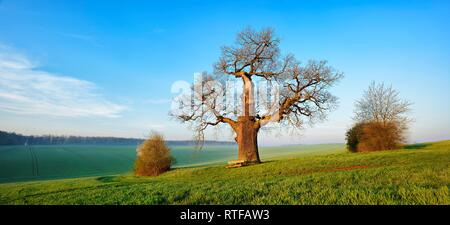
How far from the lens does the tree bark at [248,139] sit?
23109 millimetres

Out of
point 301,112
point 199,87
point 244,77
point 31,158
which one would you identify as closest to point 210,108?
point 199,87

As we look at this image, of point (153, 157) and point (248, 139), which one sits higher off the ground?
point (248, 139)

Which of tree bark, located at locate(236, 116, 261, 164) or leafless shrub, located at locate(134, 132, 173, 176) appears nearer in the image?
tree bark, located at locate(236, 116, 261, 164)

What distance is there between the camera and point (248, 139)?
23125mm

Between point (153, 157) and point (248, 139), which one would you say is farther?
point (153, 157)

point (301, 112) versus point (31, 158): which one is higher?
point (301, 112)

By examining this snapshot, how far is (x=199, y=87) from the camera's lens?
78.0 feet

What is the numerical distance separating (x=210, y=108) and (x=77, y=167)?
3688 centimetres

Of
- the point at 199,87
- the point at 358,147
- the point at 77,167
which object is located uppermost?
the point at 199,87

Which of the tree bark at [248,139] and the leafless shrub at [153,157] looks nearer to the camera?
the tree bark at [248,139]

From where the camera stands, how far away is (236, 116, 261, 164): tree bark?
910 inches
